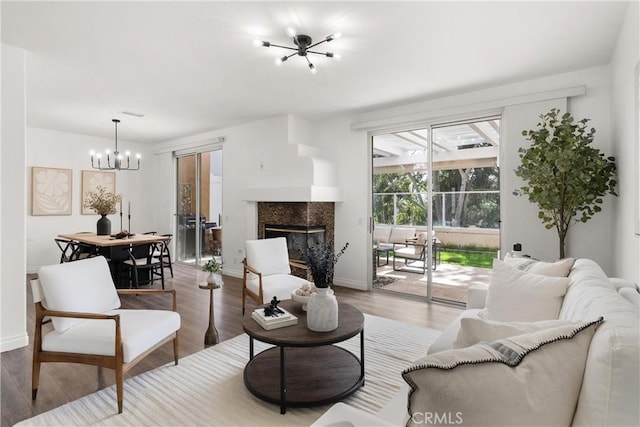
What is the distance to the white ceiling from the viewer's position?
248 centimetres

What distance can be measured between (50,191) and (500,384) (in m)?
7.88

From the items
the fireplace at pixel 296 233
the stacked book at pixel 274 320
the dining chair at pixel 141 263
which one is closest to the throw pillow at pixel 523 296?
the stacked book at pixel 274 320

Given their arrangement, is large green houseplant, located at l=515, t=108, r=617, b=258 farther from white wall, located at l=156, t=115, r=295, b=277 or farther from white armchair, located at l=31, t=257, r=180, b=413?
white armchair, located at l=31, t=257, r=180, b=413

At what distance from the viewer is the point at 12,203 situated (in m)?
3.04

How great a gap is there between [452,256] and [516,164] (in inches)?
56.0

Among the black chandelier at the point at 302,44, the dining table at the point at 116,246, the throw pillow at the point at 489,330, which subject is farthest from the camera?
the dining table at the point at 116,246

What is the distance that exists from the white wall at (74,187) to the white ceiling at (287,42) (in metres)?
2.05

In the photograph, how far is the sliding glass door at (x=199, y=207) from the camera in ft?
22.4

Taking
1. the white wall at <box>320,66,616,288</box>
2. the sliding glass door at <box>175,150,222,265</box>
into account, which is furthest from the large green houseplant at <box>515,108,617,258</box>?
the sliding glass door at <box>175,150,222,265</box>

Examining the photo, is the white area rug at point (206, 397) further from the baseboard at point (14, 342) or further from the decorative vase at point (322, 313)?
the baseboard at point (14, 342)

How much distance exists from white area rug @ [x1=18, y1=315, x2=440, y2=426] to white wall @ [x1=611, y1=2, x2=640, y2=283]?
5.79 feet

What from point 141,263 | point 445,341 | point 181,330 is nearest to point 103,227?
point 141,263

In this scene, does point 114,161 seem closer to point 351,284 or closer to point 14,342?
point 14,342

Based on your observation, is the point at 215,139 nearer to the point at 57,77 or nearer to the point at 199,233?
the point at 199,233
